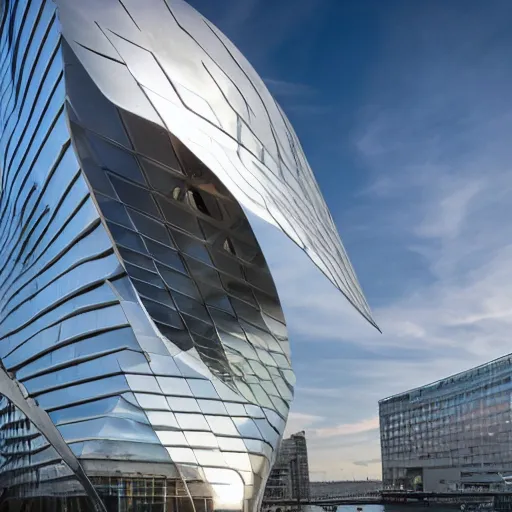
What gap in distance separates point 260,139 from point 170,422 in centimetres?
802

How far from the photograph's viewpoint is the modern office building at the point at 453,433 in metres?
75.4

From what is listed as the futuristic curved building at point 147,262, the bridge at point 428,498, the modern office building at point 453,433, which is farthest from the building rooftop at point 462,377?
the futuristic curved building at point 147,262

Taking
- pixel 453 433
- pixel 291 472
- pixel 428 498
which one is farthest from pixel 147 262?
pixel 291 472

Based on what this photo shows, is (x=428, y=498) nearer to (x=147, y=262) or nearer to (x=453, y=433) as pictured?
(x=453, y=433)

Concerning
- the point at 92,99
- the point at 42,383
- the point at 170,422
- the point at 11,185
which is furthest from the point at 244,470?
the point at 11,185

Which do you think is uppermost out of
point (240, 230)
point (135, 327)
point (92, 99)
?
point (92, 99)

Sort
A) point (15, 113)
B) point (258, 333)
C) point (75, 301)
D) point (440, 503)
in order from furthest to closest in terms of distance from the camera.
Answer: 1. point (440, 503)
2. point (15, 113)
3. point (258, 333)
4. point (75, 301)

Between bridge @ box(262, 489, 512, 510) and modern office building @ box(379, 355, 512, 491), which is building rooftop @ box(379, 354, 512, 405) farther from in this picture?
bridge @ box(262, 489, 512, 510)

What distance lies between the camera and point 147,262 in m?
17.2

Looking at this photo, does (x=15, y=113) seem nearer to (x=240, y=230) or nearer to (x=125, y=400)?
(x=240, y=230)

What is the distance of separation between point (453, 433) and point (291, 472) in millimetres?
24116

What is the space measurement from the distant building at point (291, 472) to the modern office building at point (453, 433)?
13.4 meters

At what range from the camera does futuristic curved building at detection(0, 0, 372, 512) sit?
16.0 meters

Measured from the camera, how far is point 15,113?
21203 millimetres
